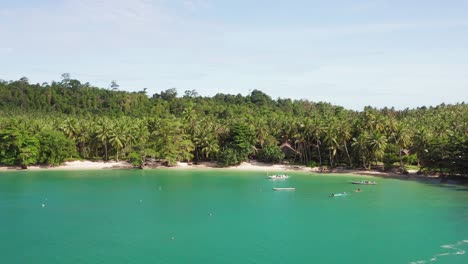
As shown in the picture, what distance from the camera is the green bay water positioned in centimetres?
3400

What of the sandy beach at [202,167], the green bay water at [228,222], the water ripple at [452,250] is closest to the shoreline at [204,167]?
the sandy beach at [202,167]

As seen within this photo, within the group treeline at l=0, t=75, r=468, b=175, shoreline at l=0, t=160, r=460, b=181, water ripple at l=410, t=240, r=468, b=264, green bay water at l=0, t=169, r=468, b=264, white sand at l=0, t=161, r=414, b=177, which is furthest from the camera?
white sand at l=0, t=161, r=414, b=177

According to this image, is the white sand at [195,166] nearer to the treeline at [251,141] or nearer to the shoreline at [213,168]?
the shoreline at [213,168]

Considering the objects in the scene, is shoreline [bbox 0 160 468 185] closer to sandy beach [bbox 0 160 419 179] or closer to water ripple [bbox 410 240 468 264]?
sandy beach [bbox 0 160 419 179]

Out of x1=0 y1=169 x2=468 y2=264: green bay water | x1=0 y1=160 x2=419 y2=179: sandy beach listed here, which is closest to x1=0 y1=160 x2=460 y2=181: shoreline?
x1=0 y1=160 x2=419 y2=179: sandy beach

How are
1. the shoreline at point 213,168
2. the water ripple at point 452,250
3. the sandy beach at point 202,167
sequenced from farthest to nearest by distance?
the sandy beach at point 202,167 < the shoreline at point 213,168 < the water ripple at point 452,250

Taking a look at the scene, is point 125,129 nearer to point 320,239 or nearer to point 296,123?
point 296,123

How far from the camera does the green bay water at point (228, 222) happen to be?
1339 inches

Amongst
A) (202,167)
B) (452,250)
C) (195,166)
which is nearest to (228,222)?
(452,250)

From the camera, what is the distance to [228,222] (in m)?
43.3

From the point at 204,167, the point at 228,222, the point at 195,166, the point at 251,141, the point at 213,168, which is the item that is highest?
the point at 251,141

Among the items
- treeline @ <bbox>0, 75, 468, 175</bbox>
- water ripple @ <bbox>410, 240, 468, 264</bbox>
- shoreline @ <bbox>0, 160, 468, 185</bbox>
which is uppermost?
treeline @ <bbox>0, 75, 468, 175</bbox>

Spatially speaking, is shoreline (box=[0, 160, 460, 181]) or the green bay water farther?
shoreline (box=[0, 160, 460, 181])

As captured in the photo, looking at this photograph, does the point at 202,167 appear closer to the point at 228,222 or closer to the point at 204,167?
the point at 204,167
